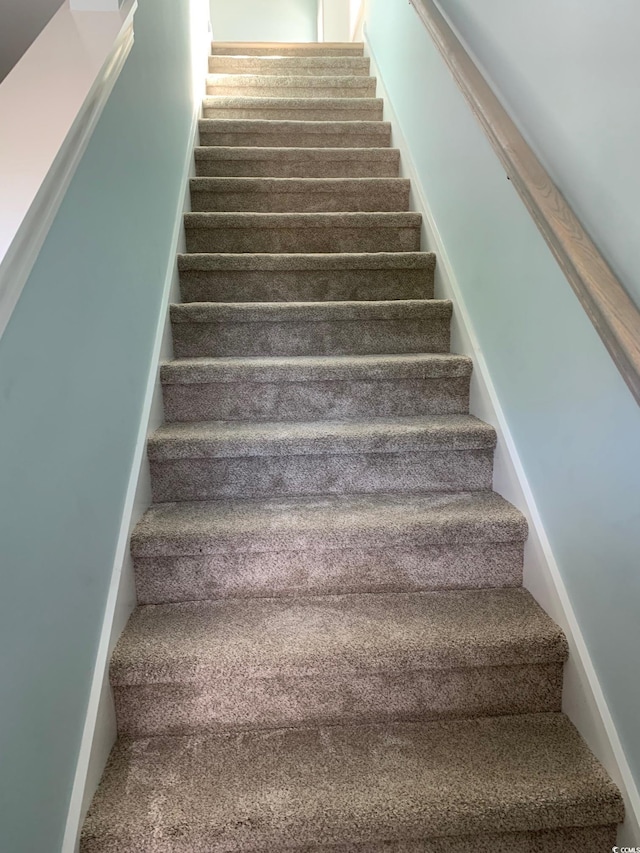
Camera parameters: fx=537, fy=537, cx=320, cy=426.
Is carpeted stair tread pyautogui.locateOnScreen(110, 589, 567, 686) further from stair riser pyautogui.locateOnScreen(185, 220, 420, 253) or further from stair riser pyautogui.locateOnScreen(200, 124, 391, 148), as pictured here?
stair riser pyautogui.locateOnScreen(200, 124, 391, 148)

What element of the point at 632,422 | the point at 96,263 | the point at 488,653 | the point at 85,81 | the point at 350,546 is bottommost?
the point at 488,653

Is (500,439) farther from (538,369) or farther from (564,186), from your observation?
(564,186)

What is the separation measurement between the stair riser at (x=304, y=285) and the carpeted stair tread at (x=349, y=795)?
1.48m

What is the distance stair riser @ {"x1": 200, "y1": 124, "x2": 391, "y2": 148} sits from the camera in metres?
2.69

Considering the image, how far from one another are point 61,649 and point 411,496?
96cm

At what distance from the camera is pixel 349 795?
101 cm

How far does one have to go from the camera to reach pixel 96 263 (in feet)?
3.83

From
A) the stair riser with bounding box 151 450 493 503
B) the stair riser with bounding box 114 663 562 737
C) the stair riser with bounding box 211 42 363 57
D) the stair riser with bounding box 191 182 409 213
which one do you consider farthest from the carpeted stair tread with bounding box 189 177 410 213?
the stair riser with bounding box 114 663 562 737

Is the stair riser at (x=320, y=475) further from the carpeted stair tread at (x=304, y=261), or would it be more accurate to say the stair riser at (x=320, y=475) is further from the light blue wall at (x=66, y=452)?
the carpeted stair tread at (x=304, y=261)

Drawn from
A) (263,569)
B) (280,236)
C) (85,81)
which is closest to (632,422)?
(263,569)

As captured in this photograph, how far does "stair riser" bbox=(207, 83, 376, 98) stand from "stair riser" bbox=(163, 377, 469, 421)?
2279 mm

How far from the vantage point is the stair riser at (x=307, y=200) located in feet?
7.80

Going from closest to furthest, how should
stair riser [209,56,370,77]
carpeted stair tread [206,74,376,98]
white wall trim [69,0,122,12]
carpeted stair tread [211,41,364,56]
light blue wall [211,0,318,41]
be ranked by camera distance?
white wall trim [69,0,122,12] < carpeted stair tread [206,74,376,98] < stair riser [209,56,370,77] < carpeted stair tread [211,41,364,56] < light blue wall [211,0,318,41]

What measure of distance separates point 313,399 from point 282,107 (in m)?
2.01
